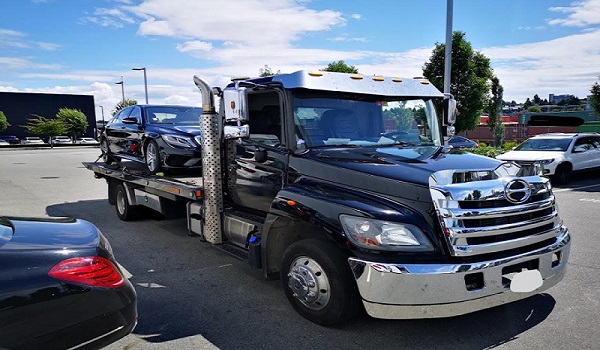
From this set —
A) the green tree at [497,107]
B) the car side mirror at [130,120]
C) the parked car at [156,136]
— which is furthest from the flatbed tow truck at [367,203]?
the green tree at [497,107]

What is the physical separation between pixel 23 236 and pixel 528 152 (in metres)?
14.0

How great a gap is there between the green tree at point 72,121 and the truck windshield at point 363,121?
2427 inches

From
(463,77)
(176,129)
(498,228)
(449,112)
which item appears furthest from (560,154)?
(498,228)

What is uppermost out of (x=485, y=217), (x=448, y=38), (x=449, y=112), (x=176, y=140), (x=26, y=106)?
(x=26, y=106)

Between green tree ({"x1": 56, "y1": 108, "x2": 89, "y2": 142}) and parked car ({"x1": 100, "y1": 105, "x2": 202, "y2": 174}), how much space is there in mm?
56038

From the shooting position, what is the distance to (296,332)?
376cm

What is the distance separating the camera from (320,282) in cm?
367

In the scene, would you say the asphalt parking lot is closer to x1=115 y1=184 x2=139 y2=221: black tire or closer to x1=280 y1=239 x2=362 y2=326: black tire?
x1=280 y1=239 x2=362 y2=326: black tire

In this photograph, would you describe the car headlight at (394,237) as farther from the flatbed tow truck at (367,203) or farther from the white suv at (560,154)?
the white suv at (560,154)

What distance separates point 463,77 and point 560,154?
717cm

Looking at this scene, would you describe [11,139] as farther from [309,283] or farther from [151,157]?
[309,283]

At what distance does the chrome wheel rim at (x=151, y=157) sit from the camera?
7230mm

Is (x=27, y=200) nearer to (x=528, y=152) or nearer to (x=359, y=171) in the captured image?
(x=359, y=171)

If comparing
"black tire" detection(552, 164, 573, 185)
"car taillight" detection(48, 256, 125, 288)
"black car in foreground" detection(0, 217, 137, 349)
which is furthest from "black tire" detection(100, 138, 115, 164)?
"black tire" detection(552, 164, 573, 185)
